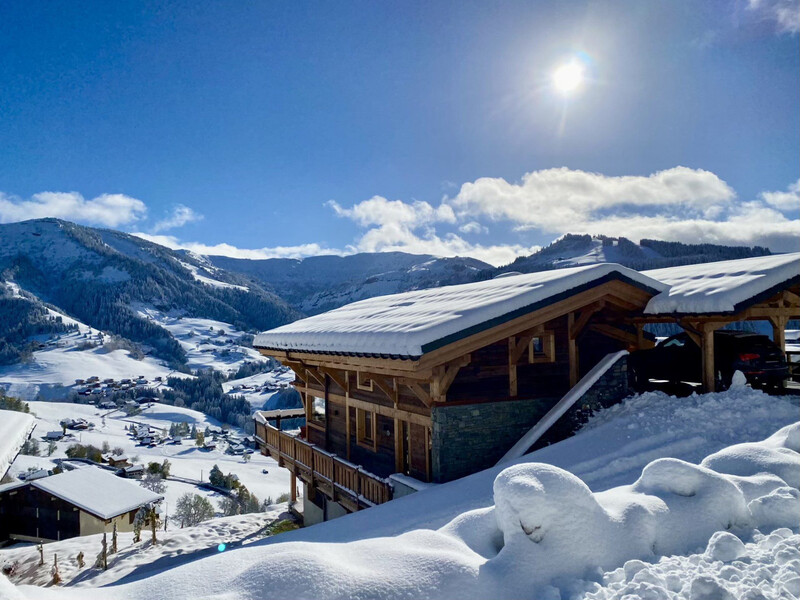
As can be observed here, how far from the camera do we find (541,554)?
3.92 metres

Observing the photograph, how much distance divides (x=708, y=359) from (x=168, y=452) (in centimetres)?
9586

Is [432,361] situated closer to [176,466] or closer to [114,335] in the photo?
[176,466]

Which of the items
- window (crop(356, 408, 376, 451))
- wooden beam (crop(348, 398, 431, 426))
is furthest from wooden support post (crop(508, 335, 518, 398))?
window (crop(356, 408, 376, 451))

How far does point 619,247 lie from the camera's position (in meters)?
198

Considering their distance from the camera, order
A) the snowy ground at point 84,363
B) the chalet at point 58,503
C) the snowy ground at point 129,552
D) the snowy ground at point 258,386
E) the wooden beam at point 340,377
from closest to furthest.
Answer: the wooden beam at point 340,377
the snowy ground at point 129,552
the chalet at point 58,503
the snowy ground at point 84,363
the snowy ground at point 258,386

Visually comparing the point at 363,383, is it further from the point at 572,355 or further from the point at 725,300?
the point at 725,300

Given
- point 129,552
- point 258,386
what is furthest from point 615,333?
point 258,386

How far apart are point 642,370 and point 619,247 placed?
664 ft

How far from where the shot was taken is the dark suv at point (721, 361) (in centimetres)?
1061

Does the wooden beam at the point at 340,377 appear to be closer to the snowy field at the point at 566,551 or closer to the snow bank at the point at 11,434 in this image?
the snow bank at the point at 11,434

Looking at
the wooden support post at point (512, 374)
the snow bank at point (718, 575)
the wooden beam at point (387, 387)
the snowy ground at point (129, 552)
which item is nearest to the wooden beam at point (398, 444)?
the wooden beam at point (387, 387)

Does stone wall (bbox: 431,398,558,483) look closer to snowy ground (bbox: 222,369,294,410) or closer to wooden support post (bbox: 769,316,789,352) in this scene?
wooden support post (bbox: 769,316,789,352)

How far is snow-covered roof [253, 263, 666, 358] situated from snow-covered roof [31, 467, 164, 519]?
18.6 metres

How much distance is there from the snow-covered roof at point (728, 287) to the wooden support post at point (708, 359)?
0.75 metres
